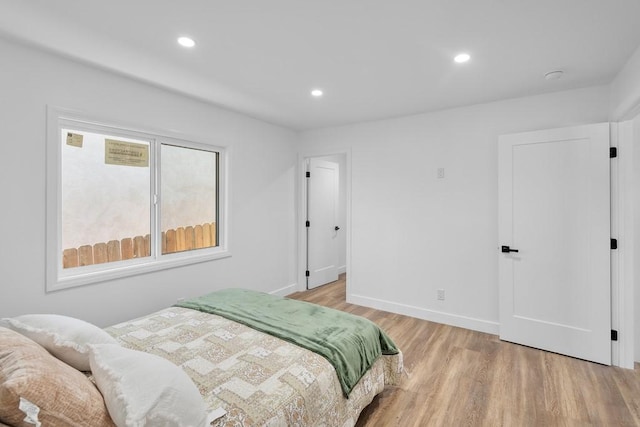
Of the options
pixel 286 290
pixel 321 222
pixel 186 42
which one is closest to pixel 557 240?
pixel 321 222

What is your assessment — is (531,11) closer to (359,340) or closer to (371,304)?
(359,340)

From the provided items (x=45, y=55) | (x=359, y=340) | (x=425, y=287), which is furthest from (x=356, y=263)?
(x=45, y=55)

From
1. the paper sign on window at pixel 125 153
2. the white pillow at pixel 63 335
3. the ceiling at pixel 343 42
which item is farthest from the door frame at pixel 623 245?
the paper sign on window at pixel 125 153

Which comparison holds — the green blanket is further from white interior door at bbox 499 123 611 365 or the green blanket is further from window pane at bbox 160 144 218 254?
white interior door at bbox 499 123 611 365

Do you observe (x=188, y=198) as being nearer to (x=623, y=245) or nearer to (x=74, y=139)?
(x=74, y=139)

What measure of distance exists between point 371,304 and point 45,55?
13.2 feet

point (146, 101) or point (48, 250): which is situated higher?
point (146, 101)

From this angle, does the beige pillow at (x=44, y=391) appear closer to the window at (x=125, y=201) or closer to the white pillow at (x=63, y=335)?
the white pillow at (x=63, y=335)

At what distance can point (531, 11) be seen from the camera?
1.75 metres

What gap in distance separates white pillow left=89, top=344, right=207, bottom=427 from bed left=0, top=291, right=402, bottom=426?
14mm

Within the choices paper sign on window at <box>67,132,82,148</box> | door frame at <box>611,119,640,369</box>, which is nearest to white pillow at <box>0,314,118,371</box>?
paper sign on window at <box>67,132,82,148</box>

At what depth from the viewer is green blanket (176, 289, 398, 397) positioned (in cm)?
179

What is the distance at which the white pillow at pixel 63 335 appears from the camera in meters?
1.33

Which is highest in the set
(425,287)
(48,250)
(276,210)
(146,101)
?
(146,101)
